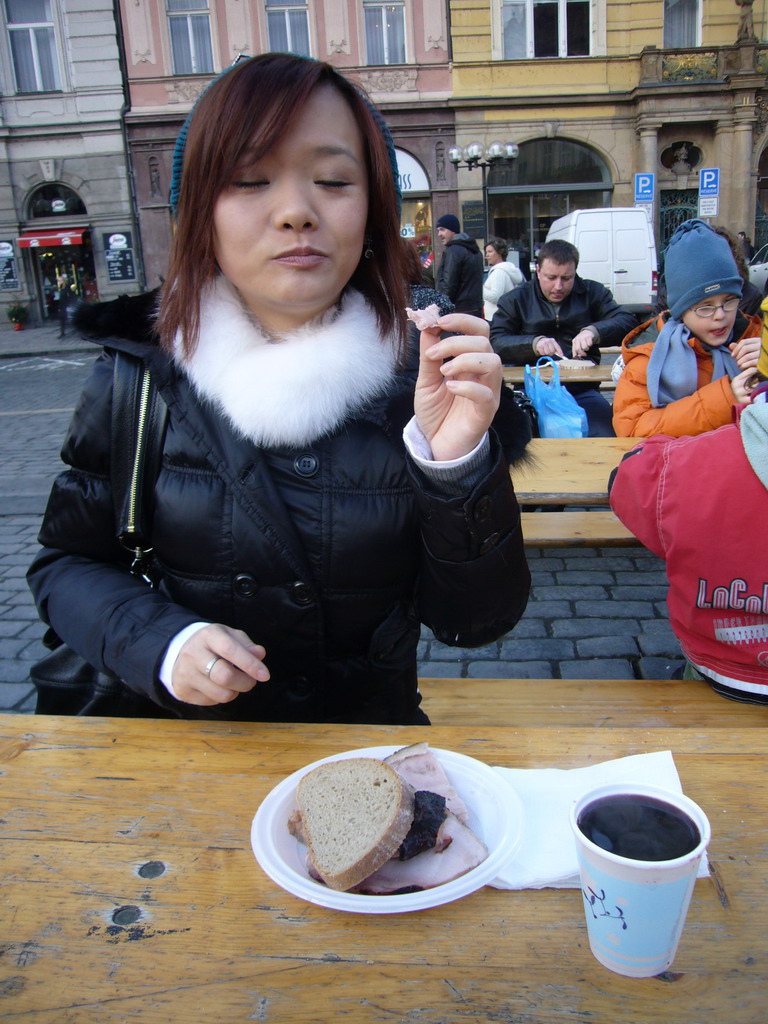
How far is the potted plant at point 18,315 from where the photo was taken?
67.3 feet

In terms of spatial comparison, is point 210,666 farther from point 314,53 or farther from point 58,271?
point 58,271

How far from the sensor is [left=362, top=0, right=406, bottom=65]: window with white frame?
2042cm

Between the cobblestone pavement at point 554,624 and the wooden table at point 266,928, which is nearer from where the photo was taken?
the wooden table at point 266,928

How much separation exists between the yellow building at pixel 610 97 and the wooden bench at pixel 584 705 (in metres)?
20.1

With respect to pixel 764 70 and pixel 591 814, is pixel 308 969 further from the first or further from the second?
pixel 764 70

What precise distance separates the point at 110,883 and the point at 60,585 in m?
0.71

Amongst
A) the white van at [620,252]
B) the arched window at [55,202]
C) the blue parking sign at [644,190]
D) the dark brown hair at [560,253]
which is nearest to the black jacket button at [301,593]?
the dark brown hair at [560,253]

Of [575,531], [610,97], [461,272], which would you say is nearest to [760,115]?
[610,97]

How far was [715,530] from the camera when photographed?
1.79 metres

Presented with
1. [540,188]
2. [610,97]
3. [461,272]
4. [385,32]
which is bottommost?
[461,272]

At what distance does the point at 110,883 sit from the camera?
104 cm

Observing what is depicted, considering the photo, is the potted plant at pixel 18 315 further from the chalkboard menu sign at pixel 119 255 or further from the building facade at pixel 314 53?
the building facade at pixel 314 53

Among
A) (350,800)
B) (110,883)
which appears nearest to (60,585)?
(110,883)

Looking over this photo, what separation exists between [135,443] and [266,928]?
0.97m
